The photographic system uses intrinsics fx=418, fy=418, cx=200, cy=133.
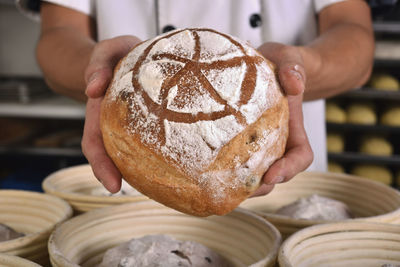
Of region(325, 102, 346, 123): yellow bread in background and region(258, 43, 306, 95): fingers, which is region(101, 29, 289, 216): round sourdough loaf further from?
region(325, 102, 346, 123): yellow bread in background

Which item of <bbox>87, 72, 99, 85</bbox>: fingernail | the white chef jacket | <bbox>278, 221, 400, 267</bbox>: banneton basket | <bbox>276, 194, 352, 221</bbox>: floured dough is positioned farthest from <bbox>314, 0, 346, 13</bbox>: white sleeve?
<bbox>87, 72, 99, 85</bbox>: fingernail

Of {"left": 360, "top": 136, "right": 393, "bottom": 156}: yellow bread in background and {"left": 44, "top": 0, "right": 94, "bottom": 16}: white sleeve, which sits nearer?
{"left": 44, "top": 0, "right": 94, "bottom": 16}: white sleeve

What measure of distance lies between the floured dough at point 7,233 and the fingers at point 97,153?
0.36 metres

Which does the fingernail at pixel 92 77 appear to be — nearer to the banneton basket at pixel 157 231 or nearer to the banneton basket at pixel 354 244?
the banneton basket at pixel 157 231

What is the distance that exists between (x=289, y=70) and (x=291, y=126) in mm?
164

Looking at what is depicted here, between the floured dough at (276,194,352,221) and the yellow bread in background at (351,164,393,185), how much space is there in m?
1.99

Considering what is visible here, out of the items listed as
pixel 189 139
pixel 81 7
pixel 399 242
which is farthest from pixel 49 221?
pixel 81 7

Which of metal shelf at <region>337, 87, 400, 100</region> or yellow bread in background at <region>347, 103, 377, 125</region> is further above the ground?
metal shelf at <region>337, 87, 400, 100</region>

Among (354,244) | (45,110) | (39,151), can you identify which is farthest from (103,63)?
(39,151)

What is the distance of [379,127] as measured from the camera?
3164 millimetres

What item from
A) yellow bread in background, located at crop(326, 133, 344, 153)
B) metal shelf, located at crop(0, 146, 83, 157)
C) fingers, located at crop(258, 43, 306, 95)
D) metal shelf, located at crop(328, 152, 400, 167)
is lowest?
metal shelf, located at crop(0, 146, 83, 157)

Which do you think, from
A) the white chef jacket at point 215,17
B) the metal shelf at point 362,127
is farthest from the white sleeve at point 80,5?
the metal shelf at point 362,127

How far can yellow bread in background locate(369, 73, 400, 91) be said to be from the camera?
312 centimetres

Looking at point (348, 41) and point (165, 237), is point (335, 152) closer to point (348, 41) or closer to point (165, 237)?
point (348, 41)
